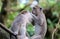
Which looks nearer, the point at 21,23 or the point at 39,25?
the point at 21,23

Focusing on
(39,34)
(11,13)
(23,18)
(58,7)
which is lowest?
(11,13)

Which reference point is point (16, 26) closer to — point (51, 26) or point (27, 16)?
point (27, 16)

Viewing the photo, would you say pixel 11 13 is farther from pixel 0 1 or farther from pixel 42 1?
pixel 42 1

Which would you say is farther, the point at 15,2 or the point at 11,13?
the point at 15,2

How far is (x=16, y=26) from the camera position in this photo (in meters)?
0.92

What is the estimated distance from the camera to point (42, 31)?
40.0 inches

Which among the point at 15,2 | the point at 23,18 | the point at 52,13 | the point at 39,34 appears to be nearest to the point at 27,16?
the point at 23,18

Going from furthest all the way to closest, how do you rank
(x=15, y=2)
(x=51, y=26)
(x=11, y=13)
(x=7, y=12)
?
(x=15, y=2) → (x=11, y=13) → (x=7, y=12) → (x=51, y=26)

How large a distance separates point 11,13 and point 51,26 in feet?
2.59

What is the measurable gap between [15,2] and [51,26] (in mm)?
1039

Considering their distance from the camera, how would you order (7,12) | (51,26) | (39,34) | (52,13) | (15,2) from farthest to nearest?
(15,2), (7,12), (52,13), (51,26), (39,34)

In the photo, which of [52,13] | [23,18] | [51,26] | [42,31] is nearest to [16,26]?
[23,18]

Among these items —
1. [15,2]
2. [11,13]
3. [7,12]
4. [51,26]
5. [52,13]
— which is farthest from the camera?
[15,2]

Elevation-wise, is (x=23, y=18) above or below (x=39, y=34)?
above
